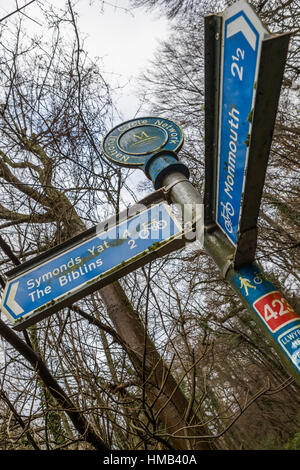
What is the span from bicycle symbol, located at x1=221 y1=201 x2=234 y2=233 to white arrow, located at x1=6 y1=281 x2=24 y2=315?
1152mm

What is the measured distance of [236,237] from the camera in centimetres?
130

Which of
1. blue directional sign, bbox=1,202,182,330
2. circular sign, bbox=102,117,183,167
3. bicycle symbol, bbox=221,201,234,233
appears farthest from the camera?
circular sign, bbox=102,117,183,167

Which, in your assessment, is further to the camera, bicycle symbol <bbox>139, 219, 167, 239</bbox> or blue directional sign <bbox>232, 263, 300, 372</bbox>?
bicycle symbol <bbox>139, 219, 167, 239</bbox>

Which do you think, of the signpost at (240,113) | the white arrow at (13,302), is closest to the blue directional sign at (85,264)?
the white arrow at (13,302)

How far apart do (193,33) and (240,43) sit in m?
6.37

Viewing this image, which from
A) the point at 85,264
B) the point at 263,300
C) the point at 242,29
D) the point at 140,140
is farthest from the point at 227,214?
the point at 140,140

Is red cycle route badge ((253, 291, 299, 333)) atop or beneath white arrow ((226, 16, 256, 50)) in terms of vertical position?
beneath

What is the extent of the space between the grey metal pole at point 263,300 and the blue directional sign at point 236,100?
4.8 inches

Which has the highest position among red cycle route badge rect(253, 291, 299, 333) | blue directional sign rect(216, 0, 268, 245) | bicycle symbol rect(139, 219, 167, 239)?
bicycle symbol rect(139, 219, 167, 239)

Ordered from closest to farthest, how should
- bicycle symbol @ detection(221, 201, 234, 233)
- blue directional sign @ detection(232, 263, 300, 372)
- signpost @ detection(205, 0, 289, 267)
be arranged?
signpost @ detection(205, 0, 289, 267) < blue directional sign @ detection(232, 263, 300, 372) < bicycle symbol @ detection(221, 201, 234, 233)

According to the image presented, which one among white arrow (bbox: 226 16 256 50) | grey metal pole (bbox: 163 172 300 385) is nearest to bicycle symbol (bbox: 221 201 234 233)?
grey metal pole (bbox: 163 172 300 385)

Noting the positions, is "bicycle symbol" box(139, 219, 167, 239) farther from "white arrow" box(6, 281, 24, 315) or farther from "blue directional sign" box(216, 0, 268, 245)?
"white arrow" box(6, 281, 24, 315)

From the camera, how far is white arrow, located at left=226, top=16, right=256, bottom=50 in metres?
0.93

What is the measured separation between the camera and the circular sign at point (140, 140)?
2.15 metres
